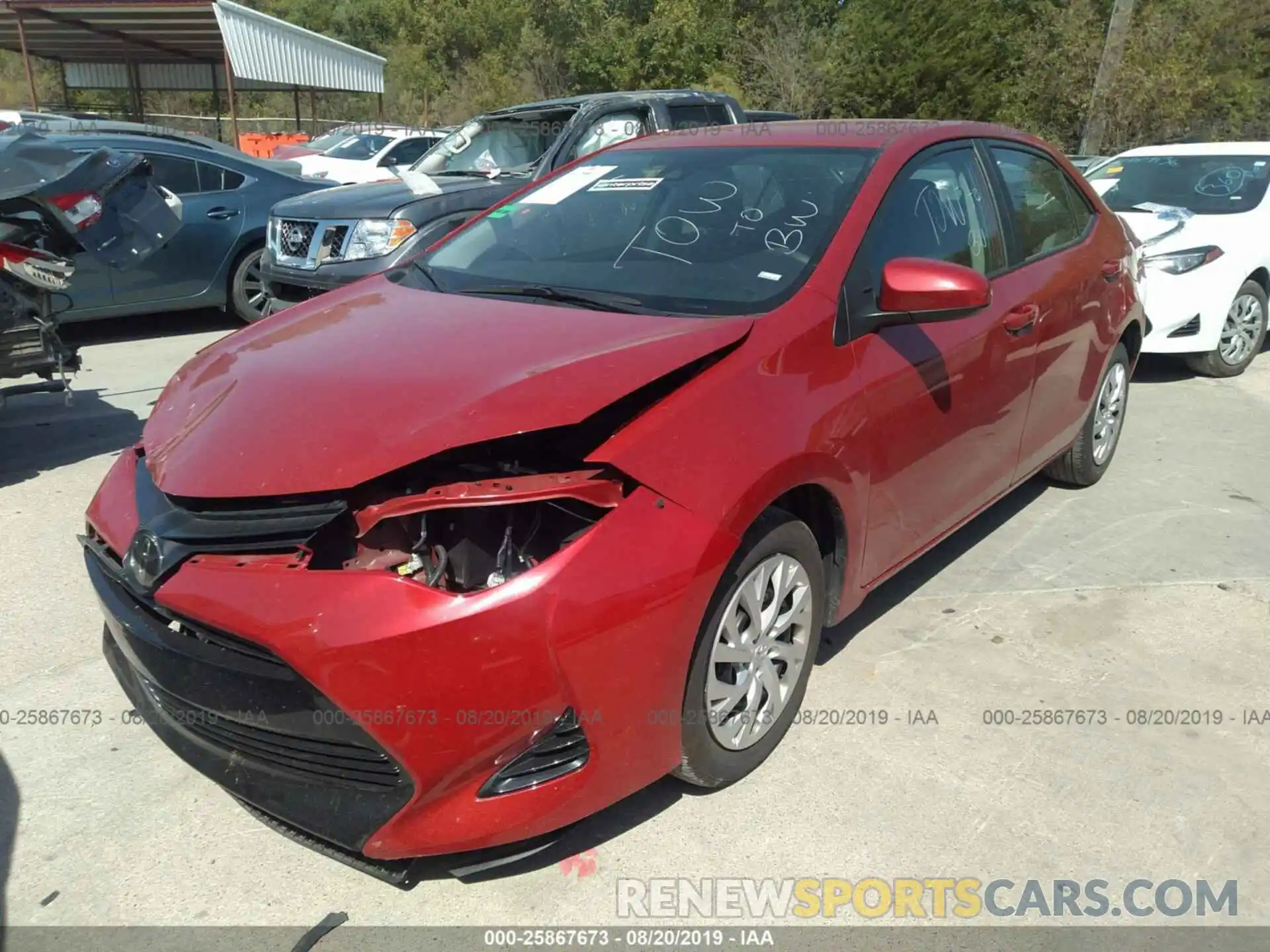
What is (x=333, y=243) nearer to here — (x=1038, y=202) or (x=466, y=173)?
(x=466, y=173)

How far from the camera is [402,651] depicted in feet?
6.66

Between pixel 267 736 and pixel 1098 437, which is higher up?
pixel 267 736

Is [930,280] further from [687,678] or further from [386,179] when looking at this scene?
[386,179]

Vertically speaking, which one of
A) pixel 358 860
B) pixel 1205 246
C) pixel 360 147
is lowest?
pixel 358 860

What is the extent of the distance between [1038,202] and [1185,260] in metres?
3.53

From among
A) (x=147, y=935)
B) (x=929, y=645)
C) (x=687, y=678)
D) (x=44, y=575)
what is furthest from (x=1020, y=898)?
(x=44, y=575)

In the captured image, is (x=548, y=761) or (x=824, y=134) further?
(x=824, y=134)

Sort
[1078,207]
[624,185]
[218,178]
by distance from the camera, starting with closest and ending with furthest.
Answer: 1. [624,185]
2. [1078,207]
3. [218,178]

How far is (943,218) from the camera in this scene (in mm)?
3473

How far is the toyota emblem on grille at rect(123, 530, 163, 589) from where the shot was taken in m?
2.28

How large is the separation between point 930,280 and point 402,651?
5.94 ft

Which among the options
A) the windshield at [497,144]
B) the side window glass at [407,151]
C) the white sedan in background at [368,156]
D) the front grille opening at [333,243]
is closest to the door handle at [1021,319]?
the front grille opening at [333,243]

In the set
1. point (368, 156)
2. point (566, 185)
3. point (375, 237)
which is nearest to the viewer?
point (566, 185)

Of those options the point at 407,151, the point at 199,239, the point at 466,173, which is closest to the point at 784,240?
the point at 466,173
